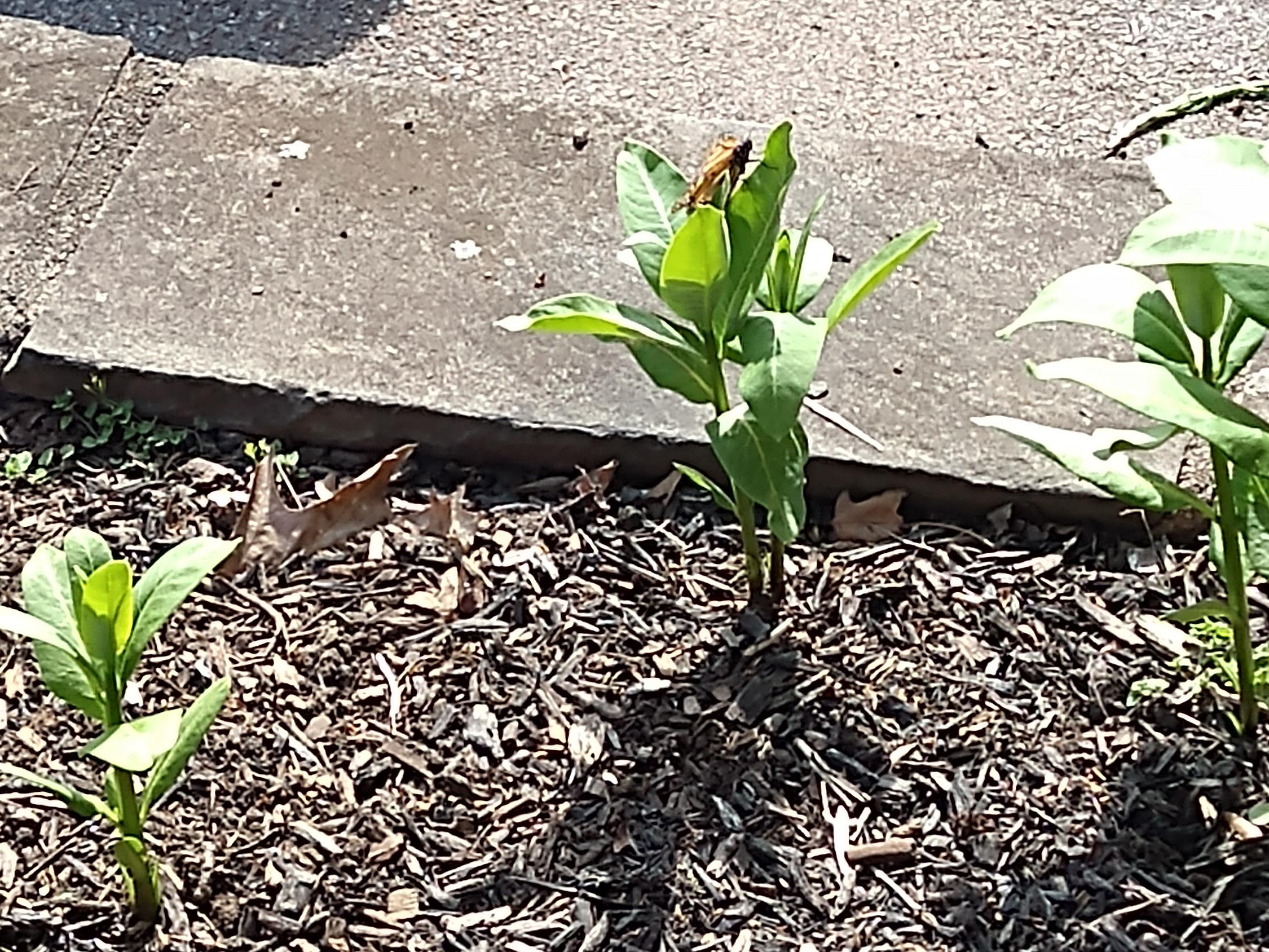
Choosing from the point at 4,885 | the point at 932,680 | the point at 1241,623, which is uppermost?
the point at 1241,623

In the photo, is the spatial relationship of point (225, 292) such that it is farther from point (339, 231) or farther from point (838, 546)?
point (838, 546)

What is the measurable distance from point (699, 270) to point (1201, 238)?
20.2 inches

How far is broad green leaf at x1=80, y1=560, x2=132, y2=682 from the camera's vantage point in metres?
1.61

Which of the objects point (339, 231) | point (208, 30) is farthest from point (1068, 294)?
point (208, 30)

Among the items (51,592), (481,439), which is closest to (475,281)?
(481,439)

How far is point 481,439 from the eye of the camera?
2.24m

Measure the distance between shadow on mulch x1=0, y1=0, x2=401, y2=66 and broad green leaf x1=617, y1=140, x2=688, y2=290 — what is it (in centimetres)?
151

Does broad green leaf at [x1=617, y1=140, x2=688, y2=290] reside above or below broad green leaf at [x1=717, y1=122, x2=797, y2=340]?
below

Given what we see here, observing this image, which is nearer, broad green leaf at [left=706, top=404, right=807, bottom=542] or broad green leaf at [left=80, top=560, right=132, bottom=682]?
broad green leaf at [left=80, top=560, right=132, bottom=682]

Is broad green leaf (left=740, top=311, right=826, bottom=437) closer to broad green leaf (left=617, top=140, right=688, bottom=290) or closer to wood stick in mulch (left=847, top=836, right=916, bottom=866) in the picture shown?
broad green leaf (left=617, top=140, right=688, bottom=290)

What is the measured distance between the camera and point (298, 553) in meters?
2.14

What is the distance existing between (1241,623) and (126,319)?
1.54 m

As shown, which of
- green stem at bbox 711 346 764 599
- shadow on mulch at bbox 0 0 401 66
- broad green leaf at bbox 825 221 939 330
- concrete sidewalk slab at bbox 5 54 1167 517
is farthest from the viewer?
shadow on mulch at bbox 0 0 401 66

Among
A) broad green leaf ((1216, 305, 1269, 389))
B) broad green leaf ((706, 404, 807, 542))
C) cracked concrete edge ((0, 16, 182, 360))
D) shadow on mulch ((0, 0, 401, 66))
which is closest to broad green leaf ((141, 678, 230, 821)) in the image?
broad green leaf ((706, 404, 807, 542))
